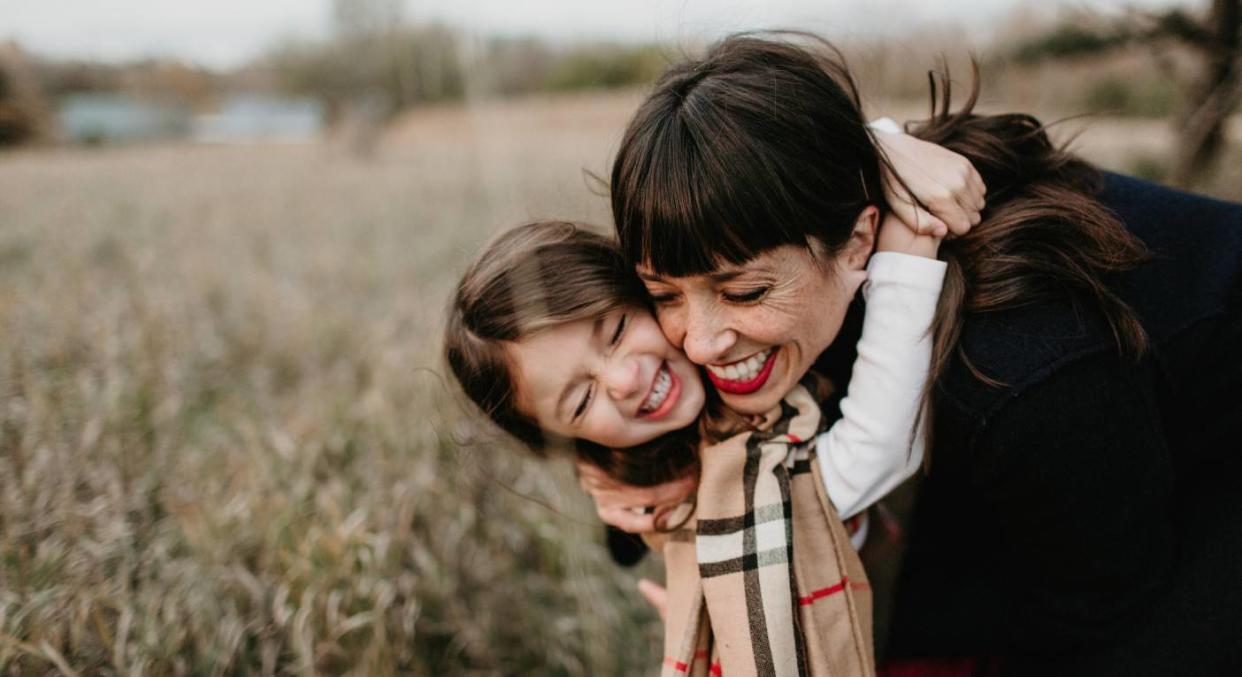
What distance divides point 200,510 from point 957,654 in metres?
2.18

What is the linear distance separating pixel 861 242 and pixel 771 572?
0.64 meters

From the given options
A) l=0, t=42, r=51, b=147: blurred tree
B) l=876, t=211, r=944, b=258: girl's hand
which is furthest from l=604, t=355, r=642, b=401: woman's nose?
l=0, t=42, r=51, b=147: blurred tree

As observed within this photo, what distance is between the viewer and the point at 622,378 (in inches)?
61.4

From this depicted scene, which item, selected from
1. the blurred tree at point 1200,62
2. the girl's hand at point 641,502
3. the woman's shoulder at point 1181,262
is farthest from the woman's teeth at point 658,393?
the blurred tree at point 1200,62

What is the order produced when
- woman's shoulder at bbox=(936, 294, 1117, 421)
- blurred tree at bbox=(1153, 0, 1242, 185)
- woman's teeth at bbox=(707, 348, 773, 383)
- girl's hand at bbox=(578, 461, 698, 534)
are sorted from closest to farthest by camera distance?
woman's shoulder at bbox=(936, 294, 1117, 421), woman's teeth at bbox=(707, 348, 773, 383), girl's hand at bbox=(578, 461, 698, 534), blurred tree at bbox=(1153, 0, 1242, 185)

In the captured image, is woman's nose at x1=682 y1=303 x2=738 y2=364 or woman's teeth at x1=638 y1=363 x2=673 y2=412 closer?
woman's nose at x1=682 y1=303 x2=738 y2=364

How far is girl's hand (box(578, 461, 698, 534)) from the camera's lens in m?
1.73

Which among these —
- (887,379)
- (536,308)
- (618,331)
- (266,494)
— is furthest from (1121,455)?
(266,494)

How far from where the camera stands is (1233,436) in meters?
1.56

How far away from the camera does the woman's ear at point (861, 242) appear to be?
4.69ft

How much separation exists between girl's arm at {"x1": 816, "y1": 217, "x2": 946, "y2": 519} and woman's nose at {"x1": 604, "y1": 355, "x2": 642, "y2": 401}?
412 mm

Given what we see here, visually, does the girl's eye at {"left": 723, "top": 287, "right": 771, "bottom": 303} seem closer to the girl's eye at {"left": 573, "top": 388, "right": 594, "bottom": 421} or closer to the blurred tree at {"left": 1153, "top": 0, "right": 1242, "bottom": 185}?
the girl's eye at {"left": 573, "top": 388, "right": 594, "bottom": 421}

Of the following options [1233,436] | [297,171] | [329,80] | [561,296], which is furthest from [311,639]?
[329,80]

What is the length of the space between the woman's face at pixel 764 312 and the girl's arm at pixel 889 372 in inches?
2.6
